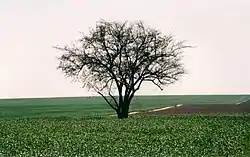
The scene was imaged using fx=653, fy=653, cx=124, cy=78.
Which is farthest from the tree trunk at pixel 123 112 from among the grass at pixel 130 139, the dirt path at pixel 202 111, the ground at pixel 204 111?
the grass at pixel 130 139

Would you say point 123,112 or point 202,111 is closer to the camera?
point 123,112

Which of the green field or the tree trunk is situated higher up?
the tree trunk

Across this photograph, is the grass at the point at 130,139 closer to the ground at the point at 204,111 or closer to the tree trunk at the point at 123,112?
the tree trunk at the point at 123,112

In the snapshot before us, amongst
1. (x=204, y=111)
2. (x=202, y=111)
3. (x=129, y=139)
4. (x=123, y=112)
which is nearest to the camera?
(x=129, y=139)

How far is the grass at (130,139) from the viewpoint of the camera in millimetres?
29797

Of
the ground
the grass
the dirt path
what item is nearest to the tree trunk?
the ground

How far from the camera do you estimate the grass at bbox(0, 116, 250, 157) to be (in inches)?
1173

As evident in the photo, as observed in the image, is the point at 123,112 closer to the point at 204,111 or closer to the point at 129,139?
the point at 204,111

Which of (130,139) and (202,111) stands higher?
(202,111)

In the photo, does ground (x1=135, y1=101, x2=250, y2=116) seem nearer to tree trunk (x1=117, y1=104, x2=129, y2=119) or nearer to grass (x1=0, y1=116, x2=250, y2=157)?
tree trunk (x1=117, y1=104, x2=129, y2=119)

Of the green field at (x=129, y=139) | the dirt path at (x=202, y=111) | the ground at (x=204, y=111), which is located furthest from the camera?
the dirt path at (x=202, y=111)

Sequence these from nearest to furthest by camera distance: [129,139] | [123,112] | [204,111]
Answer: [129,139] → [123,112] → [204,111]

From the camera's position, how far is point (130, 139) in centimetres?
3631

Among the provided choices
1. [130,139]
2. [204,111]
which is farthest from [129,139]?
[204,111]
